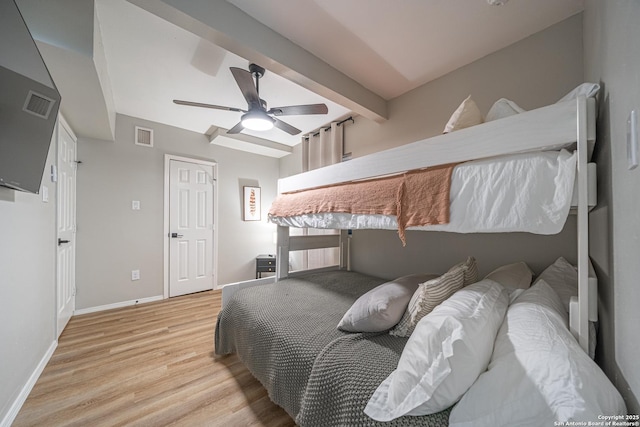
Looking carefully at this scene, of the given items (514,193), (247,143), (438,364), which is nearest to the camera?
(438,364)

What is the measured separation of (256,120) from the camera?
2.12 metres

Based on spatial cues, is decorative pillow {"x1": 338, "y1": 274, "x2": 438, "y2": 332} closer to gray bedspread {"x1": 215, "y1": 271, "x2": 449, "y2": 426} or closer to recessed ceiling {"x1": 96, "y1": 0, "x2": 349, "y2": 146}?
gray bedspread {"x1": 215, "y1": 271, "x2": 449, "y2": 426}

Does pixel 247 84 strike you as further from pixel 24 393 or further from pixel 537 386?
pixel 24 393

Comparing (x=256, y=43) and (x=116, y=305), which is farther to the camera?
(x=116, y=305)

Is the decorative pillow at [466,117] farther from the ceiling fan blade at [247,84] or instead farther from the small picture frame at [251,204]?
the small picture frame at [251,204]

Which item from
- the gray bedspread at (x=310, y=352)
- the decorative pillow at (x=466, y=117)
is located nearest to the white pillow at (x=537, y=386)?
the gray bedspread at (x=310, y=352)

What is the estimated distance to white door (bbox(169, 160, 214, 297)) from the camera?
11.0 ft

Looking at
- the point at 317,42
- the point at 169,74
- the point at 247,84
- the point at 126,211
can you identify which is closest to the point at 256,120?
the point at 247,84

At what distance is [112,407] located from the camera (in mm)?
1381

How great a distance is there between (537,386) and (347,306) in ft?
3.70

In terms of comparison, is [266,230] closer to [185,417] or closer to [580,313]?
[185,417]

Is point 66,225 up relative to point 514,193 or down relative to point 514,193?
down

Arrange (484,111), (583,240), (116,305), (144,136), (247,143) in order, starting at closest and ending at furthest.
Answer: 1. (583,240)
2. (484,111)
3. (116,305)
4. (144,136)
5. (247,143)

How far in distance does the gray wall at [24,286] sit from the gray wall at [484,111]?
274 cm
